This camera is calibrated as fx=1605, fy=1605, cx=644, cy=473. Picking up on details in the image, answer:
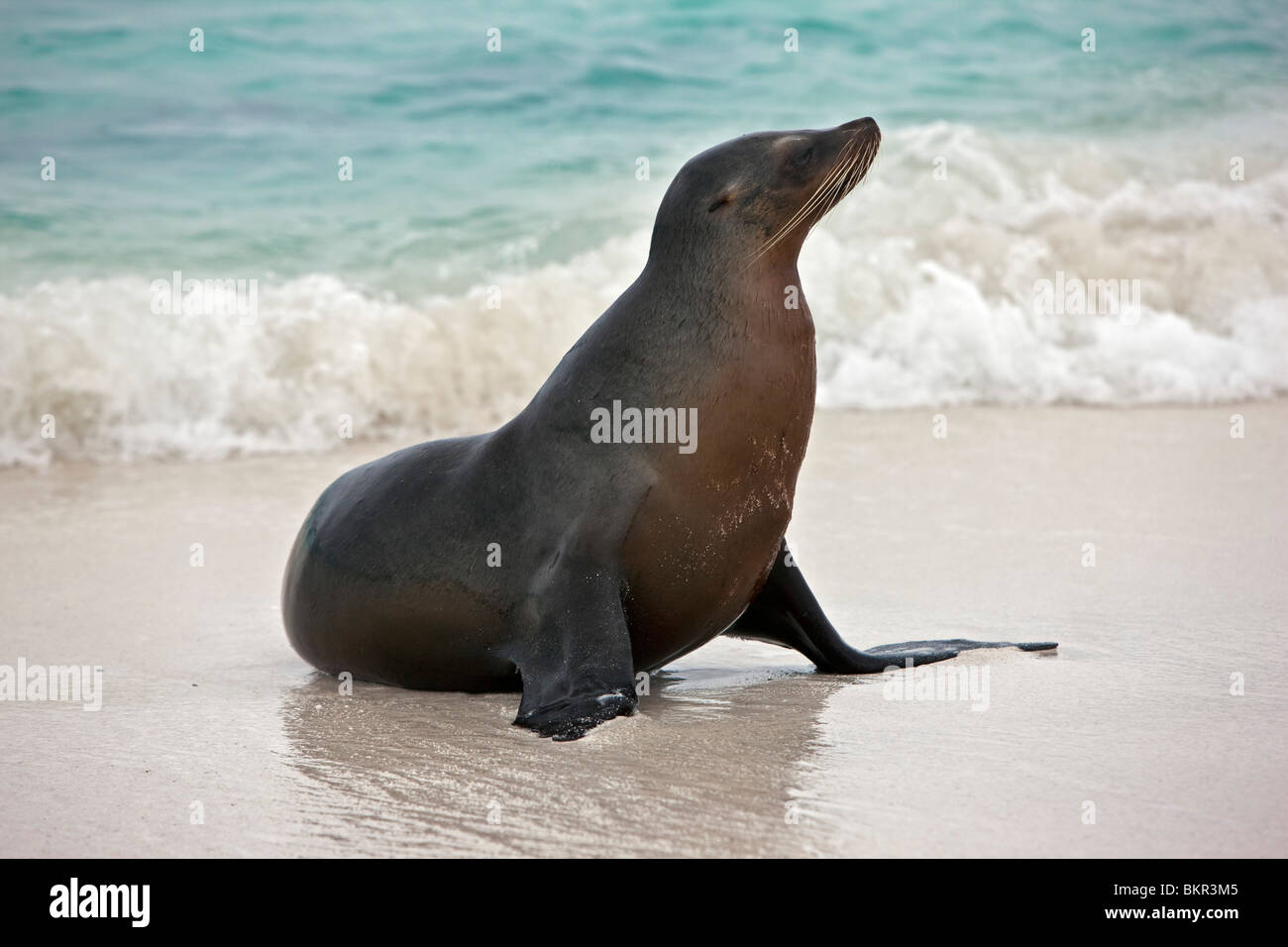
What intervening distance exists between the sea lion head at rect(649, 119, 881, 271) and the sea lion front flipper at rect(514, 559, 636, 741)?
99 cm

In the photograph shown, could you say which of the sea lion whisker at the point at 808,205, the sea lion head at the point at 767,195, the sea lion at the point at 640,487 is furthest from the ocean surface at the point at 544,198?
the sea lion whisker at the point at 808,205

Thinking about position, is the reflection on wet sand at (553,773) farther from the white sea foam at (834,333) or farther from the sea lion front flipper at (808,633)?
the white sea foam at (834,333)

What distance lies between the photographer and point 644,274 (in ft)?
15.2

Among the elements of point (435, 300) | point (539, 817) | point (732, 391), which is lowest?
point (539, 817)

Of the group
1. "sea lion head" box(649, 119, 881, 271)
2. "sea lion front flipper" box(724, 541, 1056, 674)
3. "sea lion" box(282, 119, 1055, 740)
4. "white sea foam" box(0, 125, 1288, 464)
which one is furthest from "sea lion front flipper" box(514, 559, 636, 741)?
"white sea foam" box(0, 125, 1288, 464)

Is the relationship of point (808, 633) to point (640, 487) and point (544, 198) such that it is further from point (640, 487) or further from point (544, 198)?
point (544, 198)

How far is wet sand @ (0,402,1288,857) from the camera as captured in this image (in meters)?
3.33

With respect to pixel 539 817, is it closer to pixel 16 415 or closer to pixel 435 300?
pixel 16 415

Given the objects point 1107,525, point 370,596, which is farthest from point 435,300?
point 370,596

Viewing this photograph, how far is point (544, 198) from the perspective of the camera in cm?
1524

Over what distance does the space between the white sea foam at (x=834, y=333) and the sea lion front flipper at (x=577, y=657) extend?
6320 millimetres

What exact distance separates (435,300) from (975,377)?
4.45 m

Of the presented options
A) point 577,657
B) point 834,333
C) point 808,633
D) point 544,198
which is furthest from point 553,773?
point 544,198

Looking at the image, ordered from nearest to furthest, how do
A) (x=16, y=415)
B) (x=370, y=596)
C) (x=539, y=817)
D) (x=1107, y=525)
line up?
(x=539, y=817), (x=370, y=596), (x=1107, y=525), (x=16, y=415)
